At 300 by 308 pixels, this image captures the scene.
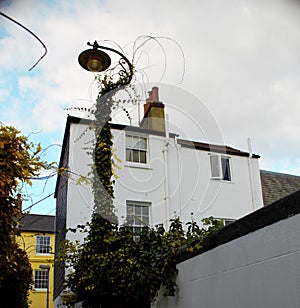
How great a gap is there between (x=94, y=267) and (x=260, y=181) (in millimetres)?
11446

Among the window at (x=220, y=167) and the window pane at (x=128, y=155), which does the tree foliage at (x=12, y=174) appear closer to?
the window pane at (x=128, y=155)

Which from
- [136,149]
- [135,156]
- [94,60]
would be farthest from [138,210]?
[94,60]

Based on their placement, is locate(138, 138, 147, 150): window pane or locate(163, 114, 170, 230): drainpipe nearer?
locate(163, 114, 170, 230): drainpipe

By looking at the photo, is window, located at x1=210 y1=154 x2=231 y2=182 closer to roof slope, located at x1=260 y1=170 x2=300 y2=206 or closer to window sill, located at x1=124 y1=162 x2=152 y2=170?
roof slope, located at x1=260 y1=170 x2=300 y2=206

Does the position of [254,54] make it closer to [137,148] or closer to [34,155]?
[34,155]

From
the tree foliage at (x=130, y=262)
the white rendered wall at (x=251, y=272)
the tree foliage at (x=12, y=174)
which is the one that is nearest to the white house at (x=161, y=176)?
the tree foliage at (x=130, y=262)

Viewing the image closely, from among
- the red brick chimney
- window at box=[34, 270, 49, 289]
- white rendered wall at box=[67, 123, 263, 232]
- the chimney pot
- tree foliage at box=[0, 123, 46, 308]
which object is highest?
the chimney pot

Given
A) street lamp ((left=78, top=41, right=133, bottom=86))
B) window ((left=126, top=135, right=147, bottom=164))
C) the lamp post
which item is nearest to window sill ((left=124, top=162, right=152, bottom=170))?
window ((left=126, top=135, right=147, bottom=164))

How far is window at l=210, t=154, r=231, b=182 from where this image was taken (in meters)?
16.0

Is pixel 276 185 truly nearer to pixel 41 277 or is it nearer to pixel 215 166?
pixel 215 166

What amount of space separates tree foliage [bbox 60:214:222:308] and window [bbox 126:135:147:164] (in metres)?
7.05

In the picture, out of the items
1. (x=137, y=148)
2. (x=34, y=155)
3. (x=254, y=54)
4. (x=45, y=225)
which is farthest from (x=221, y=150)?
(x=45, y=225)

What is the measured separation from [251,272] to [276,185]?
15.0 meters

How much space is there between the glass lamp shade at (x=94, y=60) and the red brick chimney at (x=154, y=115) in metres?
9.57
